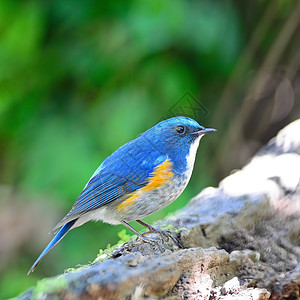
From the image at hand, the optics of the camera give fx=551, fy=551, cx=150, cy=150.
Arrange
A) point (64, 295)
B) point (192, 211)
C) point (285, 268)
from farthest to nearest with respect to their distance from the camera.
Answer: point (192, 211) < point (285, 268) < point (64, 295)

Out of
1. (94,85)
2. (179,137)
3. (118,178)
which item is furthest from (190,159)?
(94,85)

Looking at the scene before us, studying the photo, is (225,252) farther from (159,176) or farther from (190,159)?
(190,159)

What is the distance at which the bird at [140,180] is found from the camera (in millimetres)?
2785

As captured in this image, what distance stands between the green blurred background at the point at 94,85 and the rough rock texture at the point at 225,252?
1.19 meters

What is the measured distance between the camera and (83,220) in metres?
2.90

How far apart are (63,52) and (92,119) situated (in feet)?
2.29

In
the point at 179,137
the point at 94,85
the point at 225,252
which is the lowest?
the point at 225,252

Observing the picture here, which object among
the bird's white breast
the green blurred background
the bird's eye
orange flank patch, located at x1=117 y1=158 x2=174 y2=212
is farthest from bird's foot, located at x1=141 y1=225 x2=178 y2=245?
the green blurred background

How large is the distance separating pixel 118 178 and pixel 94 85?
6.97 ft

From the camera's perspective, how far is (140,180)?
2.83m

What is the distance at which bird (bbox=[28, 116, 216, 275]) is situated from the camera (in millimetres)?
2785

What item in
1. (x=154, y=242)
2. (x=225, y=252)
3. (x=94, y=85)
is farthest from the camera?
(x=94, y=85)

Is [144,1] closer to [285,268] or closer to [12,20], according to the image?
[12,20]

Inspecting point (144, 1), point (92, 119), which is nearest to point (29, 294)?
point (92, 119)
